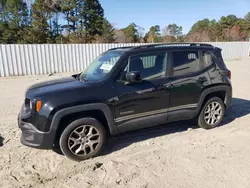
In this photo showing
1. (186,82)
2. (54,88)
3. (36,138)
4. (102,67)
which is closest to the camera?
(36,138)

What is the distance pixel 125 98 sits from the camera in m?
3.95

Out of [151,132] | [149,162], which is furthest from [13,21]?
[149,162]

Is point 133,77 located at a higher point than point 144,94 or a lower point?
higher

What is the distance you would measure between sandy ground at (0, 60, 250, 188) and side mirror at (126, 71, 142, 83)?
122 cm

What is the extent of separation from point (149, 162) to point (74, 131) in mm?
1276

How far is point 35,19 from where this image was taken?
101 ft

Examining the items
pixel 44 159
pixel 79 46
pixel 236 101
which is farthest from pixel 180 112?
pixel 79 46

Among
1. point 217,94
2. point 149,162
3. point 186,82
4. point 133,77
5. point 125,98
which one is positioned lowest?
point 149,162

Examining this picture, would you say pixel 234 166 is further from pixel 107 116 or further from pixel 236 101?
pixel 236 101

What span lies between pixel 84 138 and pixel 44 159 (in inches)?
30.0

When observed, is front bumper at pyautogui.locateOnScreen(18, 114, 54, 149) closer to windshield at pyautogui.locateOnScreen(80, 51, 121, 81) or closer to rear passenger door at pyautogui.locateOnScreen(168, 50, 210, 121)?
windshield at pyautogui.locateOnScreen(80, 51, 121, 81)

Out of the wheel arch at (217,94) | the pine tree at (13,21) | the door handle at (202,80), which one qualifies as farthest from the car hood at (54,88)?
the pine tree at (13,21)

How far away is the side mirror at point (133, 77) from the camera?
3857 mm

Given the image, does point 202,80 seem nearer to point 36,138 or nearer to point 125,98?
point 125,98
